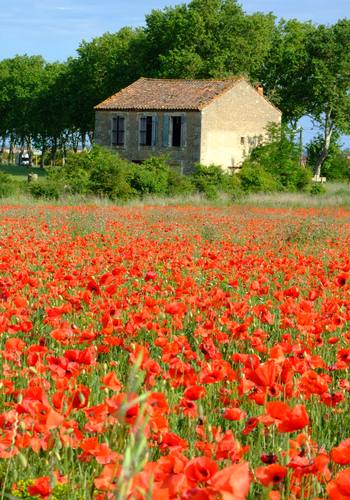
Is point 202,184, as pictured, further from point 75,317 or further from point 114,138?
point 75,317

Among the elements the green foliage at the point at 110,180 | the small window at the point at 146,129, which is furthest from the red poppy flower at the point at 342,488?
the small window at the point at 146,129

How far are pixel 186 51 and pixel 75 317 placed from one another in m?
50.9

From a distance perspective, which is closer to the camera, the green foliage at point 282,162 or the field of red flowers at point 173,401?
the field of red flowers at point 173,401

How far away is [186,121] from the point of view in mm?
43719

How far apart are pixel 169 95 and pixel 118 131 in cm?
383

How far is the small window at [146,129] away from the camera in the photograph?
150 ft

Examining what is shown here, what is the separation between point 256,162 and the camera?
4509 cm

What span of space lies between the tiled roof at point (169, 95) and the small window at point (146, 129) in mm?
829

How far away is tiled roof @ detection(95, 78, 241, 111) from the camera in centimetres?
4384

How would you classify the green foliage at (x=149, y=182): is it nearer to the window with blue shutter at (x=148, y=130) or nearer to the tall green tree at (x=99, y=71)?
the window with blue shutter at (x=148, y=130)

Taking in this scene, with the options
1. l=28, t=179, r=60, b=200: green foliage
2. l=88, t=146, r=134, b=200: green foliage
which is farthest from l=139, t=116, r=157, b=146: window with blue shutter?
l=28, t=179, r=60, b=200: green foliage

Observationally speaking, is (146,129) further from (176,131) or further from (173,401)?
(173,401)

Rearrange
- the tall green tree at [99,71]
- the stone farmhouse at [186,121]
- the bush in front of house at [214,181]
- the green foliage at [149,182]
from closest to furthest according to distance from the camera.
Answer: the green foliage at [149,182]
the bush in front of house at [214,181]
the stone farmhouse at [186,121]
the tall green tree at [99,71]

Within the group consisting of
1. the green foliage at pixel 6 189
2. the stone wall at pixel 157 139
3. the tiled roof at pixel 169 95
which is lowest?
the green foliage at pixel 6 189
